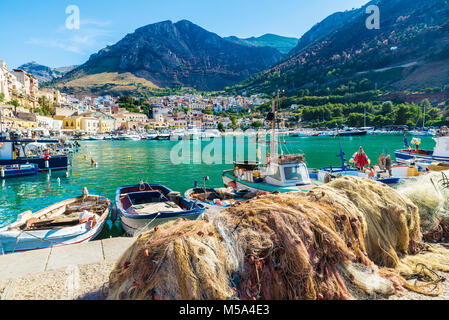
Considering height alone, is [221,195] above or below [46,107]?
below

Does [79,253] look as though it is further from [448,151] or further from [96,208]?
[448,151]

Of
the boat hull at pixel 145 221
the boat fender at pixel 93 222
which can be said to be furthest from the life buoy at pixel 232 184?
the boat fender at pixel 93 222

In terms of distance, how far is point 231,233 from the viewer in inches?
156

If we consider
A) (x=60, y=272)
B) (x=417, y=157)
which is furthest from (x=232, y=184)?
(x=417, y=157)

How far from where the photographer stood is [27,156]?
30.2m

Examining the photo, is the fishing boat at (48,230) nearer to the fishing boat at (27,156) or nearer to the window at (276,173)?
the window at (276,173)

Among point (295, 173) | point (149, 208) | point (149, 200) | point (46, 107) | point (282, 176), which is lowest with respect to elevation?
point (149, 200)

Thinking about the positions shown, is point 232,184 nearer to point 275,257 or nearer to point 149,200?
point 149,200

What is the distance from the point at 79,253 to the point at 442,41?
207 metres

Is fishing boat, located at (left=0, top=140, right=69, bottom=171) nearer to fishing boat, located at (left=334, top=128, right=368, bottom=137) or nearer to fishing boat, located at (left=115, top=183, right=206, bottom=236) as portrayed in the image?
fishing boat, located at (left=115, top=183, right=206, bottom=236)

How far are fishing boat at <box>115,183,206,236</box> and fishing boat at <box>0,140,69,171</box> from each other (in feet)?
68.0

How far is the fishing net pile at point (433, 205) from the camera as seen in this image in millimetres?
6629

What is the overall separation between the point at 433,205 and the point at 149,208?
9770mm

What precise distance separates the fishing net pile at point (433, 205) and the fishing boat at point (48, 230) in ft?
32.4
